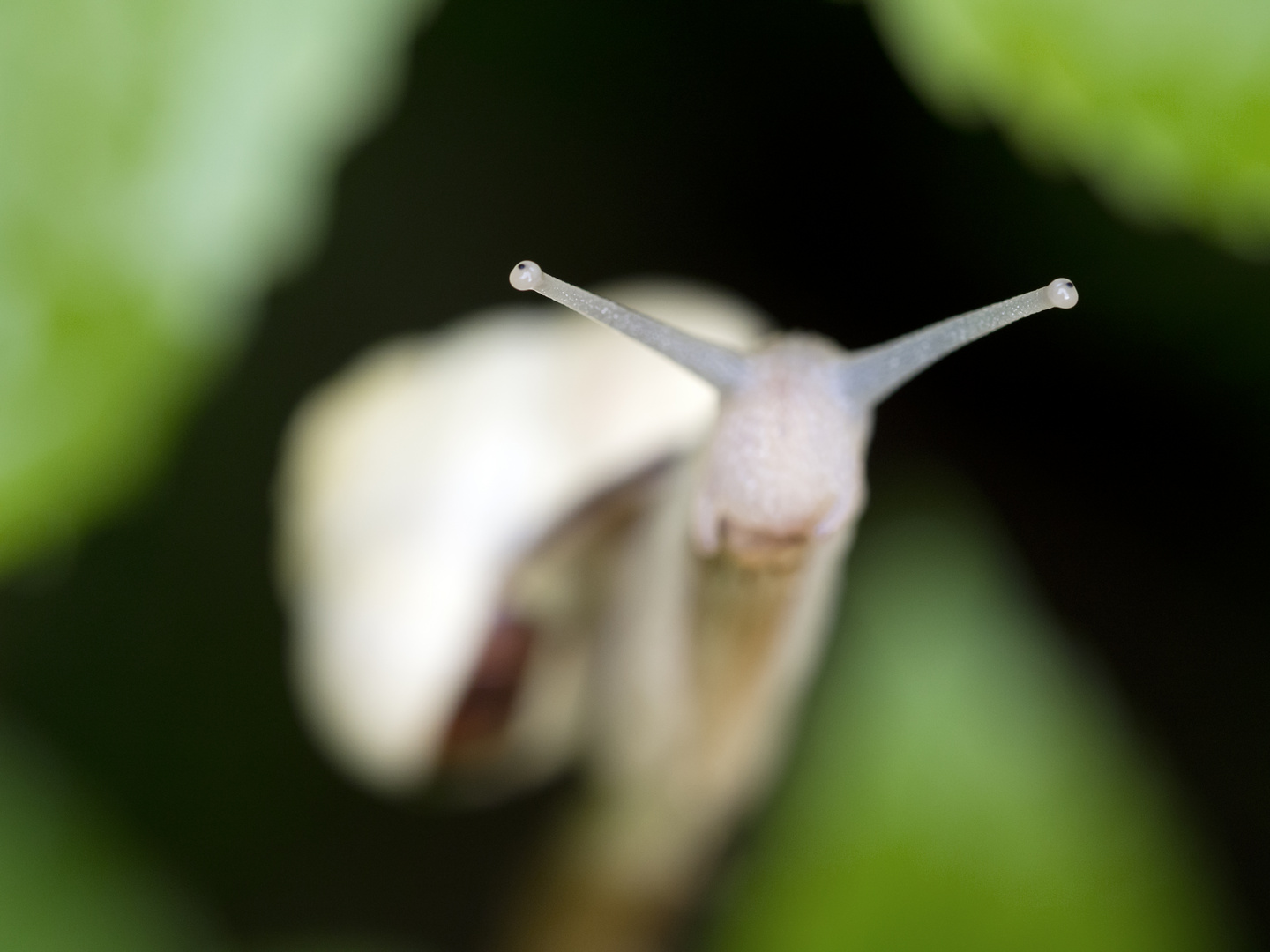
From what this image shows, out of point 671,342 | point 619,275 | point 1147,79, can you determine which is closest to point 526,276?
point 671,342

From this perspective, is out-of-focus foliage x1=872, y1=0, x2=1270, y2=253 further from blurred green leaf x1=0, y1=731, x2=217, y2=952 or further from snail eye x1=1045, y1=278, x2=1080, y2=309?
blurred green leaf x1=0, y1=731, x2=217, y2=952

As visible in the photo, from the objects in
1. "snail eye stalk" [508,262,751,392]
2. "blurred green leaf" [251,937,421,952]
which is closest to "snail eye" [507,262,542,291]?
"snail eye stalk" [508,262,751,392]

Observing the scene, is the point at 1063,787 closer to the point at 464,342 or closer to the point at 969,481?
the point at 969,481

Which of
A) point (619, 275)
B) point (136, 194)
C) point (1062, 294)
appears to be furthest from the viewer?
point (619, 275)

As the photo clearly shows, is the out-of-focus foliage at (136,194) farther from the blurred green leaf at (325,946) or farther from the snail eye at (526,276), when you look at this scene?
the blurred green leaf at (325,946)

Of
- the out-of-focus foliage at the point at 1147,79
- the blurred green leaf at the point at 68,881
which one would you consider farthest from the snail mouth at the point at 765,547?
the blurred green leaf at the point at 68,881

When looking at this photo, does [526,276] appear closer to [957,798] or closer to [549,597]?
[549,597]
